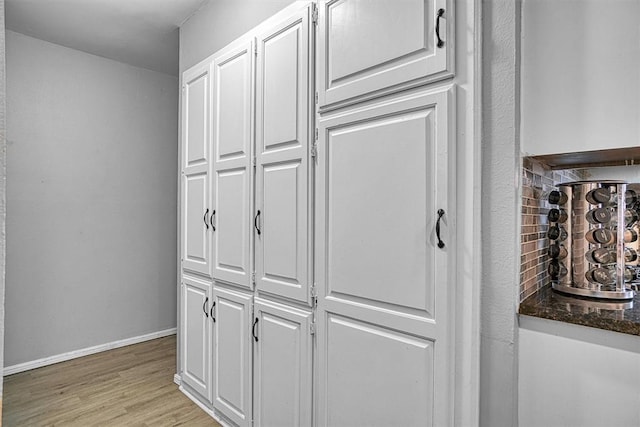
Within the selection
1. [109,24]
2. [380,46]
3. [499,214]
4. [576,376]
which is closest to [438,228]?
[499,214]

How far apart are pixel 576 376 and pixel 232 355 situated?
169 cm

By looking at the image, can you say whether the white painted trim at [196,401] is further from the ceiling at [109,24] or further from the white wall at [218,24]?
the ceiling at [109,24]

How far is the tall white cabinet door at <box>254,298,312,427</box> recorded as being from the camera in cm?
178

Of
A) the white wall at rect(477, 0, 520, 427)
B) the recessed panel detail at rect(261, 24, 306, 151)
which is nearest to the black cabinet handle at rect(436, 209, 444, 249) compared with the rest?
the white wall at rect(477, 0, 520, 427)

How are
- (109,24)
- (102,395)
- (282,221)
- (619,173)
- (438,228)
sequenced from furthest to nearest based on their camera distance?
(109,24)
(102,395)
(282,221)
(619,173)
(438,228)

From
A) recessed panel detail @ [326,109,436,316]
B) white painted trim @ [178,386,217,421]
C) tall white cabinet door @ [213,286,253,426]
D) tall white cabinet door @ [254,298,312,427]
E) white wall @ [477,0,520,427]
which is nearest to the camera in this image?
white wall @ [477,0,520,427]

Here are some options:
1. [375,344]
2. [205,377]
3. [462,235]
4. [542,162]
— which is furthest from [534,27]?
[205,377]

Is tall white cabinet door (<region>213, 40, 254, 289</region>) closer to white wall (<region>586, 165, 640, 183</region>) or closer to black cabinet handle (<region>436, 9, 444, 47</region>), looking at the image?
black cabinet handle (<region>436, 9, 444, 47</region>)

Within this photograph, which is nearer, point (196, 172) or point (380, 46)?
point (380, 46)

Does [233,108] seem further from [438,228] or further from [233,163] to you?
[438,228]

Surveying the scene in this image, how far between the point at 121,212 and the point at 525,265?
353 centimetres

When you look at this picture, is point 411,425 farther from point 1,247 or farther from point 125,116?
point 125,116

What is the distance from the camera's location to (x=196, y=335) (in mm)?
2576

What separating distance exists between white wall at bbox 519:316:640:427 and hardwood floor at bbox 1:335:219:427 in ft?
6.24
